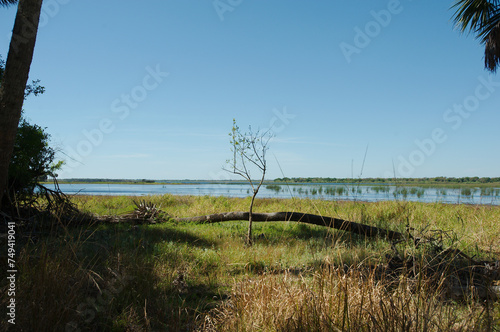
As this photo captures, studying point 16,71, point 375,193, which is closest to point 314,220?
point 16,71

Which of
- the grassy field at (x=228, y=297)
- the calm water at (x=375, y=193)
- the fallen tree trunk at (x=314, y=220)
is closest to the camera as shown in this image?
the grassy field at (x=228, y=297)

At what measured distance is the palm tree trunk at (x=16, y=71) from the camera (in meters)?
4.35

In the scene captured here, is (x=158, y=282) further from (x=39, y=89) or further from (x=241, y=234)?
(x=39, y=89)

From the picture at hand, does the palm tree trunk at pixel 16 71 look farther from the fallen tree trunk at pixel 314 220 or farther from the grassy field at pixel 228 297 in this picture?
the fallen tree trunk at pixel 314 220

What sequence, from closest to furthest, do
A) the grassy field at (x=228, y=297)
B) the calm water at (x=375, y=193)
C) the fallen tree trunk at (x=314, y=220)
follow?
the grassy field at (x=228, y=297) → the fallen tree trunk at (x=314, y=220) → the calm water at (x=375, y=193)

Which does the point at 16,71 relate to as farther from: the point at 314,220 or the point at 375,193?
the point at 375,193

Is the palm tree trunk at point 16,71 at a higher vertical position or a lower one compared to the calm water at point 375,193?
higher

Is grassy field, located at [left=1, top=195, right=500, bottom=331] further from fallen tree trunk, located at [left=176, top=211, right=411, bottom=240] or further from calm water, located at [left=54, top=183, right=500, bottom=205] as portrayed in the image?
calm water, located at [left=54, top=183, right=500, bottom=205]

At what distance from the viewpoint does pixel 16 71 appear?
4.40m

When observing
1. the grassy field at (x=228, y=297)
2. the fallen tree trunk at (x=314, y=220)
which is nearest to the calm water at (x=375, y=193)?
the fallen tree trunk at (x=314, y=220)

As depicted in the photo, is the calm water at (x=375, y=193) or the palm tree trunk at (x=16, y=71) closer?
the palm tree trunk at (x=16, y=71)

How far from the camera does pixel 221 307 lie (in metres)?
3.17

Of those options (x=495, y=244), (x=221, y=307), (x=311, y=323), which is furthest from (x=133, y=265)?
(x=495, y=244)

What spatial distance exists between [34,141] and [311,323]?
788 cm
